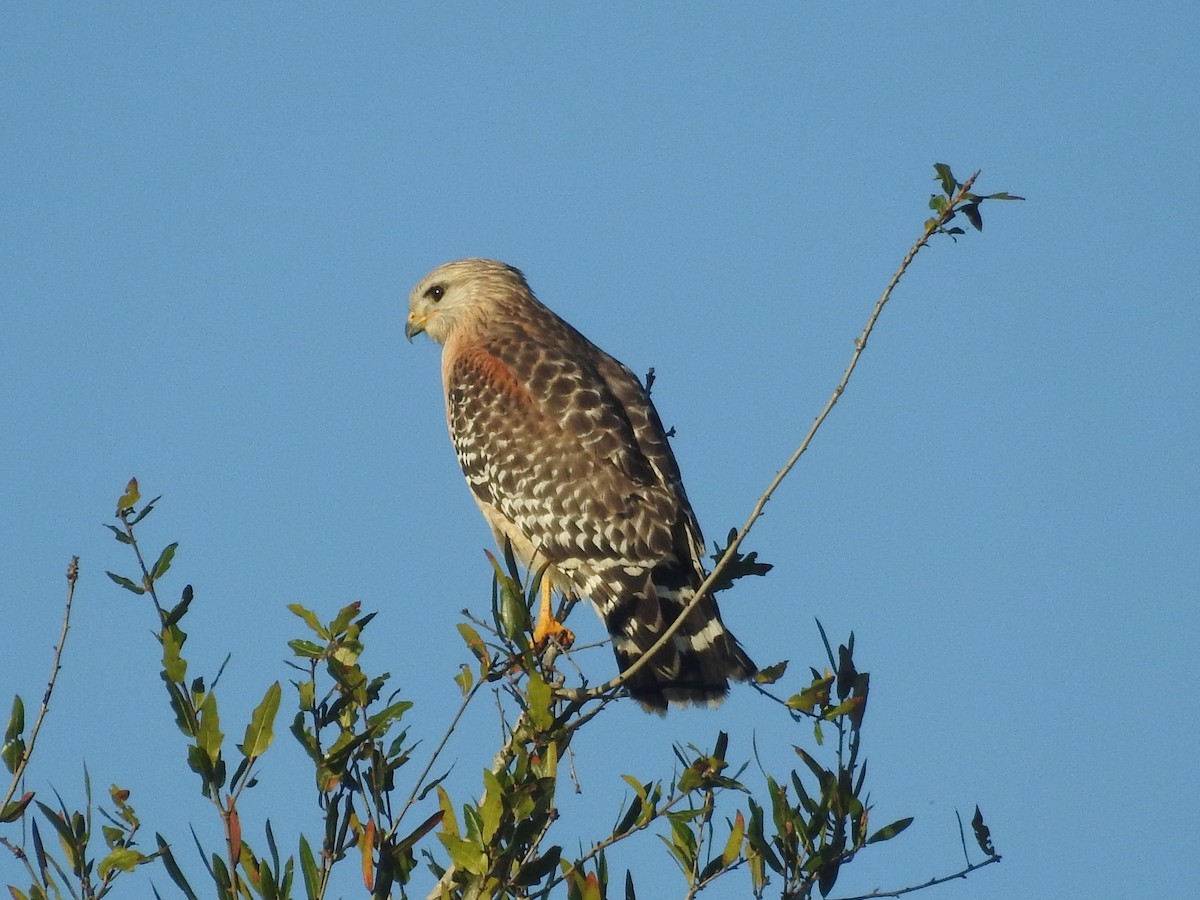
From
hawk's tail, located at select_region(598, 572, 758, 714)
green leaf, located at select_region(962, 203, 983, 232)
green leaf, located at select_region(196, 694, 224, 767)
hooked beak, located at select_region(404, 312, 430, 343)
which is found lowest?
green leaf, located at select_region(196, 694, 224, 767)

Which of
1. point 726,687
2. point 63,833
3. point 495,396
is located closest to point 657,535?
point 726,687

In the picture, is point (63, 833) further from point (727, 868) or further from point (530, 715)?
point (727, 868)

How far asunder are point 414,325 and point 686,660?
3656mm

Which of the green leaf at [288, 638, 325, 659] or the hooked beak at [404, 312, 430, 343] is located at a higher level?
the hooked beak at [404, 312, 430, 343]

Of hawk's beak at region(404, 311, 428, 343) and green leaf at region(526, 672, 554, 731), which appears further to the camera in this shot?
hawk's beak at region(404, 311, 428, 343)

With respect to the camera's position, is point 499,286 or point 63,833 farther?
point 499,286

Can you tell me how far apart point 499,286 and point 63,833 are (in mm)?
5048

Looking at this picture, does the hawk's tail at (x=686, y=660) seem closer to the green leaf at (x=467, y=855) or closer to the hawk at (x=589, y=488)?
the hawk at (x=589, y=488)

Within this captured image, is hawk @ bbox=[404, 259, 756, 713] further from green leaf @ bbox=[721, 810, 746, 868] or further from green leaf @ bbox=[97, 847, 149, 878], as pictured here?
green leaf @ bbox=[97, 847, 149, 878]

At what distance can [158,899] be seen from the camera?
3424 mm

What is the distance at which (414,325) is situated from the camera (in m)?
8.43

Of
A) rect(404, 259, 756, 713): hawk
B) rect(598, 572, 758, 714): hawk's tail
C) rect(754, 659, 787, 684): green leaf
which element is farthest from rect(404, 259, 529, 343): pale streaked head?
rect(754, 659, 787, 684): green leaf

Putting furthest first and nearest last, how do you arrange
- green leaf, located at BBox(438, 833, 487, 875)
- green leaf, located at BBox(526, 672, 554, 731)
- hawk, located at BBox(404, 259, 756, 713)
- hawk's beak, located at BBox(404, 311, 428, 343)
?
hawk's beak, located at BBox(404, 311, 428, 343) < hawk, located at BBox(404, 259, 756, 713) < green leaf, located at BBox(526, 672, 554, 731) < green leaf, located at BBox(438, 833, 487, 875)

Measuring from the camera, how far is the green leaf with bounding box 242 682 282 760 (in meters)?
3.64
